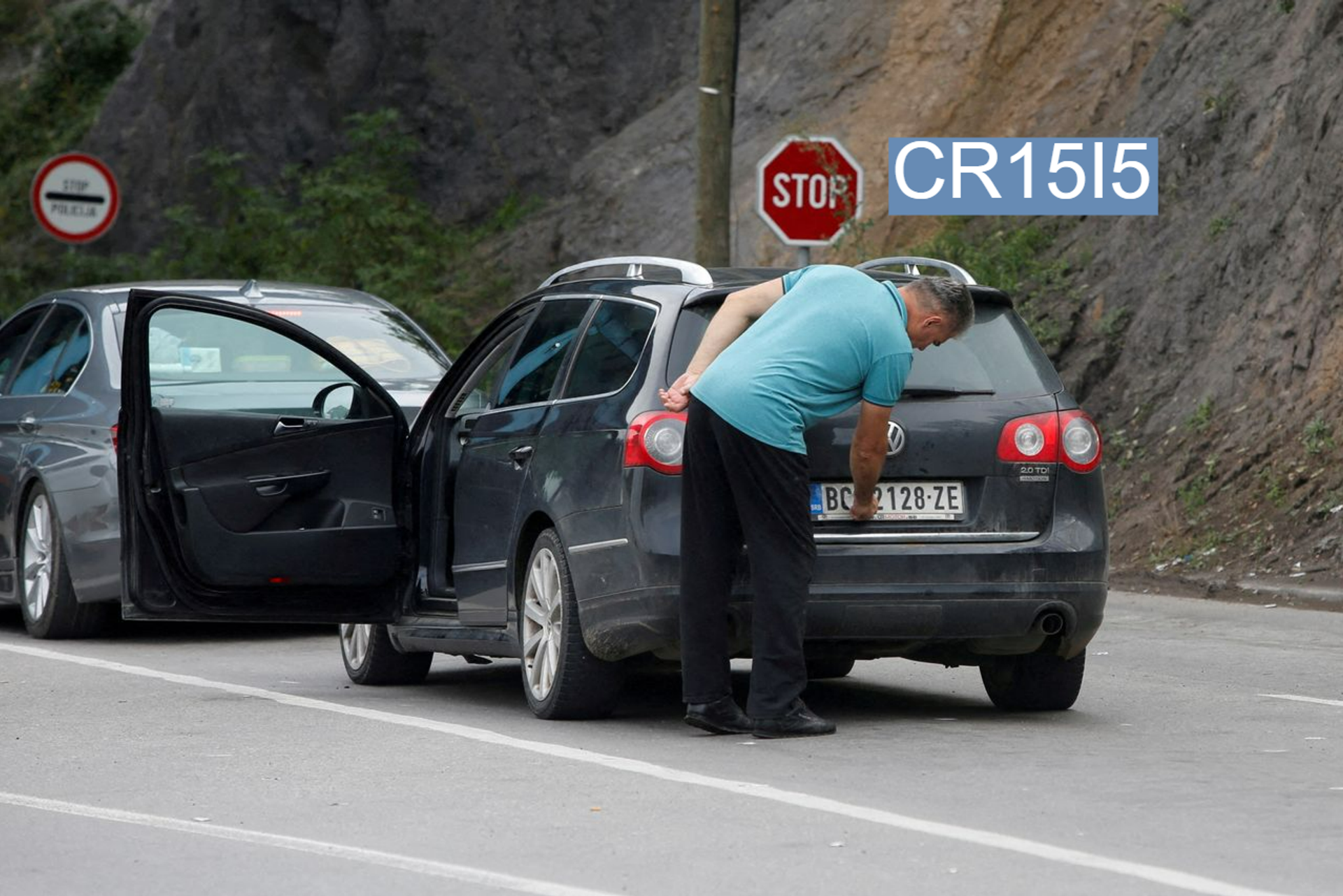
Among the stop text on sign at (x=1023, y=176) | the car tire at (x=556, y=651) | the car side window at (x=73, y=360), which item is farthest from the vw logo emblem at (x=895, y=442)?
the stop text on sign at (x=1023, y=176)

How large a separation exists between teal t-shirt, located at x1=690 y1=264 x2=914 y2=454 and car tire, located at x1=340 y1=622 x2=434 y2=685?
8.62 ft

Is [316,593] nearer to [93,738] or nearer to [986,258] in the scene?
[93,738]

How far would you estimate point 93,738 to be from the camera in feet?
26.0

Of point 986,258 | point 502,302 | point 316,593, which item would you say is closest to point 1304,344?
point 986,258

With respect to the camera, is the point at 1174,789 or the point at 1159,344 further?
the point at 1159,344

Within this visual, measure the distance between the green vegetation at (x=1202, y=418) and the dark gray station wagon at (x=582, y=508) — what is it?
6741 mm

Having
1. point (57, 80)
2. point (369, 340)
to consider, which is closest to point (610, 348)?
point (369, 340)

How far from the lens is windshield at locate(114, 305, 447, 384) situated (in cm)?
1207

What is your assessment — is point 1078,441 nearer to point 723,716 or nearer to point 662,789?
point 723,716

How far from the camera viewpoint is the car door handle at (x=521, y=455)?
8383 millimetres

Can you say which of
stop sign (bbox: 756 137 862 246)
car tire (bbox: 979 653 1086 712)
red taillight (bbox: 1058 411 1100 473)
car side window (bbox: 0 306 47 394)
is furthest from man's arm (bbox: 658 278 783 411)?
stop sign (bbox: 756 137 862 246)

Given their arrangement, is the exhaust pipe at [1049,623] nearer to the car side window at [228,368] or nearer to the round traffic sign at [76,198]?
the car side window at [228,368]

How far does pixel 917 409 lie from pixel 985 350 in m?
0.45

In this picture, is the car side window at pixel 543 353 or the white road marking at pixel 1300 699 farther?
the white road marking at pixel 1300 699
